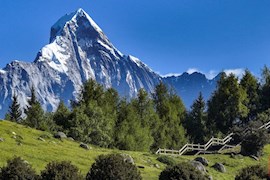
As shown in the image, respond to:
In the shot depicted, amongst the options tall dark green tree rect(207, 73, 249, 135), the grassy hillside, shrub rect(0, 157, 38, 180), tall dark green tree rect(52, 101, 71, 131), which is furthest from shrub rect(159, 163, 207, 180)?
tall dark green tree rect(207, 73, 249, 135)

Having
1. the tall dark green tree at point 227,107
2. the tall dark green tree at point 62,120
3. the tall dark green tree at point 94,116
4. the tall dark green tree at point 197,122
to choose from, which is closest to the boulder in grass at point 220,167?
the tall dark green tree at point 94,116

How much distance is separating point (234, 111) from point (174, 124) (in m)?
14.4

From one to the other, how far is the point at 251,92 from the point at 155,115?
2912 cm

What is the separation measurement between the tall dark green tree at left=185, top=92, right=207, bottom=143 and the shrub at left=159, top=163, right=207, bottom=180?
241 feet

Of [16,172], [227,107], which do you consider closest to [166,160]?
[16,172]

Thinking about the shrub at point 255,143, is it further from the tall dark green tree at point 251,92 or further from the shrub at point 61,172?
the shrub at point 61,172

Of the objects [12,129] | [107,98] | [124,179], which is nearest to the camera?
[124,179]

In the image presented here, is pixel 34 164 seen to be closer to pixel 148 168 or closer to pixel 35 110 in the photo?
pixel 148 168

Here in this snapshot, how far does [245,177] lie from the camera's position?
39.3m

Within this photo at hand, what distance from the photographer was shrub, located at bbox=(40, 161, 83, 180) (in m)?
33.6

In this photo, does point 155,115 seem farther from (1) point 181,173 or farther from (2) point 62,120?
(1) point 181,173

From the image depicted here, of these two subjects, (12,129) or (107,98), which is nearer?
(12,129)

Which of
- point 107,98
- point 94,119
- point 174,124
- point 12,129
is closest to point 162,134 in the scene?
point 174,124

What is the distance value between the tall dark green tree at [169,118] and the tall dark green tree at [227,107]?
753cm
